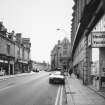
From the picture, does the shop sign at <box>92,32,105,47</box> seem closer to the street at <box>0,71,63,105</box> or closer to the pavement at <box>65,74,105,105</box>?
the pavement at <box>65,74,105,105</box>

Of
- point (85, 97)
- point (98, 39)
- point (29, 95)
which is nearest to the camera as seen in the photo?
point (98, 39)

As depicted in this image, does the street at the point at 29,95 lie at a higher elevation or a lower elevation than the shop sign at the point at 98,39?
lower

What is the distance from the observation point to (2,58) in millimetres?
39969

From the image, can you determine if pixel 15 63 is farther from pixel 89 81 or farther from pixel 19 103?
pixel 19 103

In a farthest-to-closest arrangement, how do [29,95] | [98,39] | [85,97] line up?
[29,95] < [85,97] < [98,39]

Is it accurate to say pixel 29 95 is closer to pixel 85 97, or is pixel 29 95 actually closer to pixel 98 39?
pixel 85 97

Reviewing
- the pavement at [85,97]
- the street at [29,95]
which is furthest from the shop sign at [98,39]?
the street at [29,95]

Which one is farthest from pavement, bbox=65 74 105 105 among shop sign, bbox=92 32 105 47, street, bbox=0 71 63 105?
shop sign, bbox=92 32 105 47

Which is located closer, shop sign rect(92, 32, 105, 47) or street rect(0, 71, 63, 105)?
street rect(0, 71, 63, 105)

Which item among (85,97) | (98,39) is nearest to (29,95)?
(85,97)

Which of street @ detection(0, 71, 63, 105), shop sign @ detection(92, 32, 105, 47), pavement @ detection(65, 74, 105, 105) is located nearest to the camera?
pavement @ detection(65, 74, 105, 105)

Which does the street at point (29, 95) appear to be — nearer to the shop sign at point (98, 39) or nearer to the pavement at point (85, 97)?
the pavement at point (85, 97)

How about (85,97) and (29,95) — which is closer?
(85,97)

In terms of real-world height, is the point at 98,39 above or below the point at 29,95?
above
